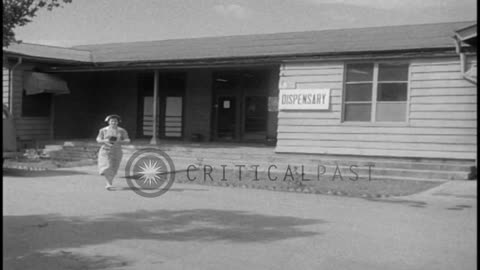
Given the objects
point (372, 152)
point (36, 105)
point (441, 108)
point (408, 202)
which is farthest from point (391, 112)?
point (36, 105)

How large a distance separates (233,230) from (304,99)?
935 centimetres

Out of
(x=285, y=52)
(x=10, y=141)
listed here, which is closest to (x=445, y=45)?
(x=285, y=52)

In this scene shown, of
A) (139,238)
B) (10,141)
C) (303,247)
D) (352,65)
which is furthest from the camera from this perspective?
(352,65)

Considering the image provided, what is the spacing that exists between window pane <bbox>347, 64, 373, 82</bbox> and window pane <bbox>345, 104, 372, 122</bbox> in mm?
714

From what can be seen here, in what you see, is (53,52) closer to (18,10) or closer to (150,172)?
(150,172)

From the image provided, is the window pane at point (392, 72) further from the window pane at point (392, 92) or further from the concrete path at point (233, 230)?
the concrete path at point (233, 230)

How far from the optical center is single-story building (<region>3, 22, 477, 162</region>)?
1475cm

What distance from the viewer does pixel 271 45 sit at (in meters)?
19.7

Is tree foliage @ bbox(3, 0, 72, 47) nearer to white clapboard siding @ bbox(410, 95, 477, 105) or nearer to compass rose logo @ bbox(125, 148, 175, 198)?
compass rose logo @ bbox(125, 148, 175, 198)

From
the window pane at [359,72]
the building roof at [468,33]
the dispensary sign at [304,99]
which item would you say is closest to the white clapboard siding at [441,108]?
the window pane at [359,72]

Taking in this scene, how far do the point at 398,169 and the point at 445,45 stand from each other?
11.2 feet

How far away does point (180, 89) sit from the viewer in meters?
22.3

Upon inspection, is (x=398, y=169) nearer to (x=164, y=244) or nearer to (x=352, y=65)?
(x=352, y=65)

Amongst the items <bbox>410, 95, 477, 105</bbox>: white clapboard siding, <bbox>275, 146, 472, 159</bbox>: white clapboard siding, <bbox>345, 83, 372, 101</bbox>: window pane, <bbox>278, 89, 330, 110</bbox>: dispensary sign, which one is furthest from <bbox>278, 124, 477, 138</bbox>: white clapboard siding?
<bbox>345, 83, 372, 101</bbox>: window pane
